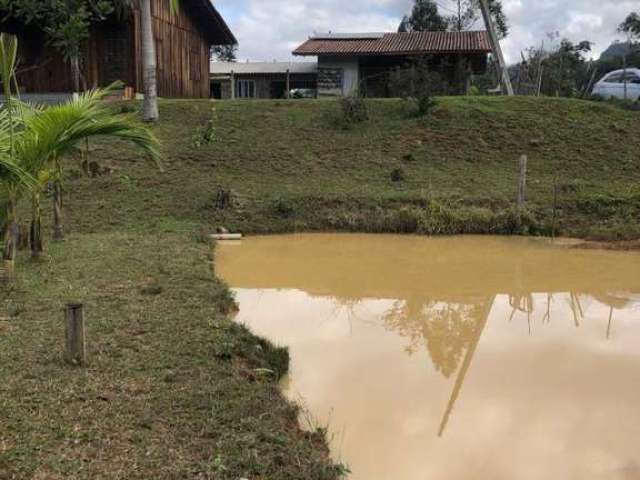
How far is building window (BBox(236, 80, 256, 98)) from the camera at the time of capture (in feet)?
85.9

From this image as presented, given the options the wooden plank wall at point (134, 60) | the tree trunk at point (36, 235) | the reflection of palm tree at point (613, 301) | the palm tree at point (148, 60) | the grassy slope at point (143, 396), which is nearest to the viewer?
the grassy slope at point (143, 396)

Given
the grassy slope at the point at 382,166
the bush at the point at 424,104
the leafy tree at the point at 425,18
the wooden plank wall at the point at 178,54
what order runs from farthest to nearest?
the leafy tree at the point at 425,18
the wooden plank wall at the point at 178,54
the bush at the point at 424,104
the grassy slope at the point at 382,166

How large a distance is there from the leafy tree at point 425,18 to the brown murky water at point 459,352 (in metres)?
22.0

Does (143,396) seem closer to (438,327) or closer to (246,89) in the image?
(438,327)

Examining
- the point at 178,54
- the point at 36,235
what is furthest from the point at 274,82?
the point at 36,235

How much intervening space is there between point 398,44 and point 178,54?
7.60 meters

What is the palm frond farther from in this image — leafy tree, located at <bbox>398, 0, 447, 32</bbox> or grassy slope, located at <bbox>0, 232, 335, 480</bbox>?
leafy tree, located at <bbox>398, 0, 447, 32</bbox>

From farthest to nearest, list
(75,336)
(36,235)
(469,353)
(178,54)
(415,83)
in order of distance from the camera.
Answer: (178,54), (415,83), (36,235), (469,353), (75,336)

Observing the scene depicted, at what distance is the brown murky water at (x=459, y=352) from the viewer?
12.3 feet

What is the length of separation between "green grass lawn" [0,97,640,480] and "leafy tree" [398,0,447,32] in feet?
44.6

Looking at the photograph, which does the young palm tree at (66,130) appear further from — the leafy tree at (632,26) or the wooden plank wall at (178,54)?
the leafy tree at (632,26)

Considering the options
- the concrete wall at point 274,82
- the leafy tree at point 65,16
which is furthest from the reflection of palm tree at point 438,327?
the concrete wall at point 274,82

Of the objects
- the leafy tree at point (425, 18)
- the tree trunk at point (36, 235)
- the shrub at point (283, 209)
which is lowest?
the shrub at point (283, 209)

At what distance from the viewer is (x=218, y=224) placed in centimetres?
1153
